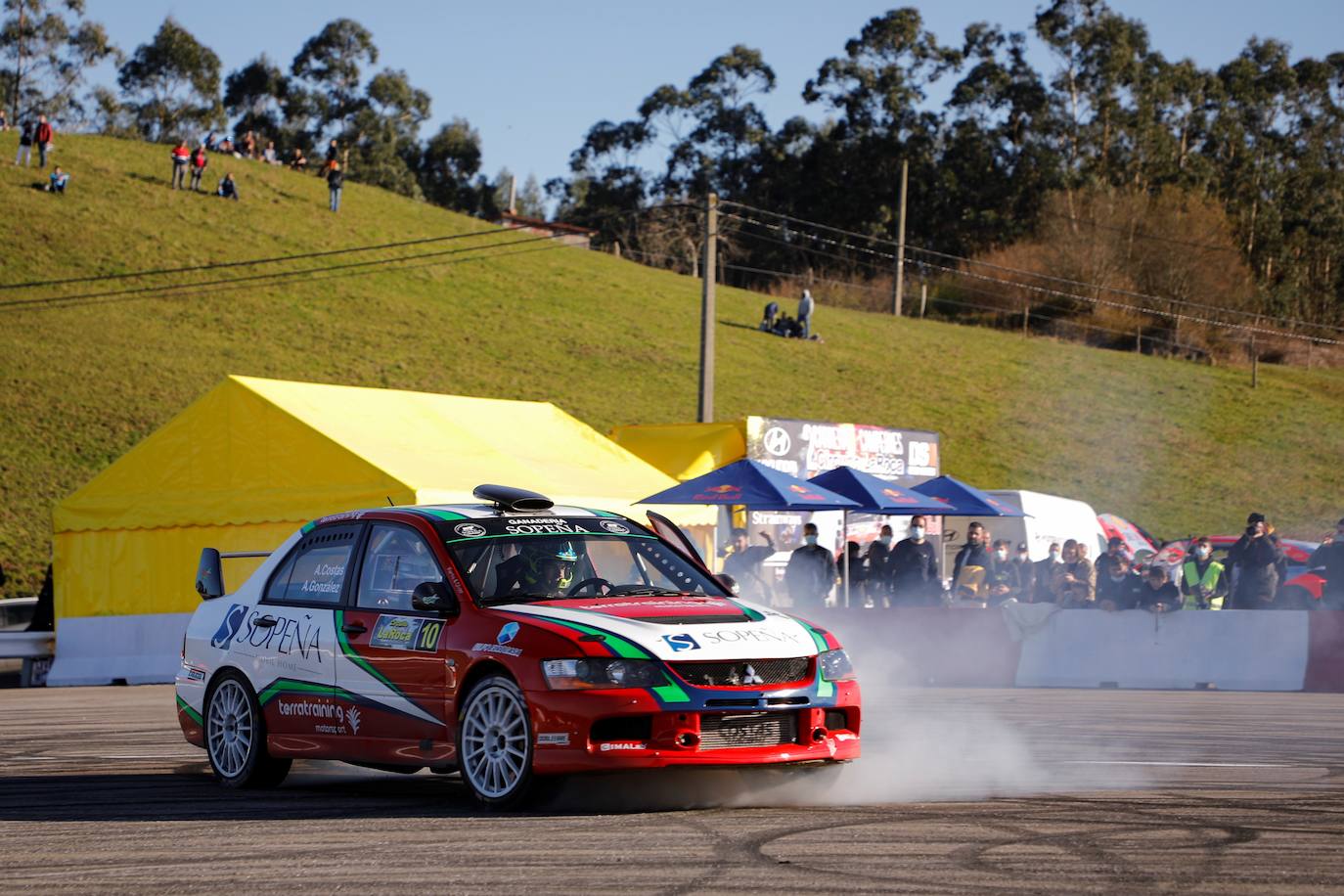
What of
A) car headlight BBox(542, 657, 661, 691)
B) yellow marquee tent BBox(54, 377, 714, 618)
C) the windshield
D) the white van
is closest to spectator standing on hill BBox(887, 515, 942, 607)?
yellow marquee tent BBox(54, 377, 714, 618)

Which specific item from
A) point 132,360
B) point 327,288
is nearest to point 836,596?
point 132,360

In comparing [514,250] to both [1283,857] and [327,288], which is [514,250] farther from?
[1283,857]

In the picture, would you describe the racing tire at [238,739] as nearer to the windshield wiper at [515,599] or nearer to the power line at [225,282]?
the windshield wiper at [515,599]

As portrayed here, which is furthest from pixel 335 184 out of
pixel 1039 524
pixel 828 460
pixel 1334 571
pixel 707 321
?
pixel 1334 571

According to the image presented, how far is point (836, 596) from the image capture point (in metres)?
22.7

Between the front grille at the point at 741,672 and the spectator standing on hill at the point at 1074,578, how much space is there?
12.6m

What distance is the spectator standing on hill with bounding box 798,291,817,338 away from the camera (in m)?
58.8

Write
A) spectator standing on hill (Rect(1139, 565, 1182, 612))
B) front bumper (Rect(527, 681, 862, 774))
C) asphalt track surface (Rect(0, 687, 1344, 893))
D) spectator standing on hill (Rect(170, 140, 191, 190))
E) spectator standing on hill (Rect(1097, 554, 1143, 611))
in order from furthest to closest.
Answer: spectator standing on hill (Rect(170, 140, 191, 190)) < spectator standing on hill (Rect(1097, 554, 1143, 611)) < spectator standing on hill (Rect(1139, 565, 1182, 612)) < front bumper (Rect(527, 681, 862, 774)) < asphalt track surface (Rect(0, 687, 1344, 893))

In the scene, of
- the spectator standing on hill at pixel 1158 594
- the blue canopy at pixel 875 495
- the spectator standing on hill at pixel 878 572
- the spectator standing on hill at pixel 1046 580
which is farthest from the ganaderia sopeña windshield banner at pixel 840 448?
the spectator standing on hill at pixel 1158 594

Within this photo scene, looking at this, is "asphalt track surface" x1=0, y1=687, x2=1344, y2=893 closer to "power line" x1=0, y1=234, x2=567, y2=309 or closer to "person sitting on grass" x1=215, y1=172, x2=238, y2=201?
"power line" x1=0, y1=234, x2=567, y2=309

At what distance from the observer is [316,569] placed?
9.02m

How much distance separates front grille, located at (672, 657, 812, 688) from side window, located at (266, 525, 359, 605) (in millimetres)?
2361

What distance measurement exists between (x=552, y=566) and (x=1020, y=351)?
6205 centimetres

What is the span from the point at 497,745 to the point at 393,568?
1382 millimetres
